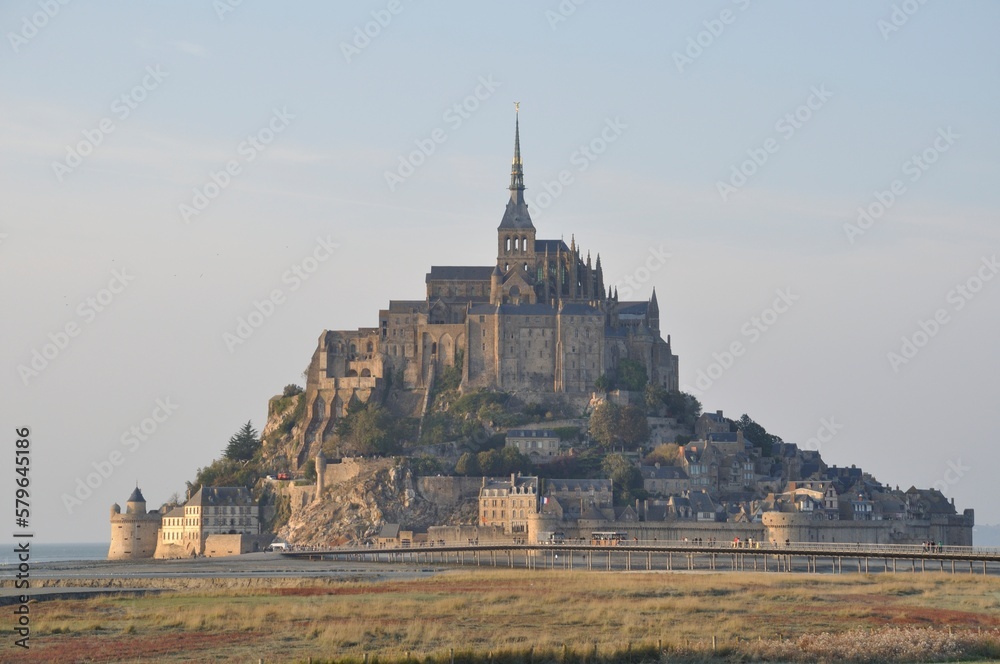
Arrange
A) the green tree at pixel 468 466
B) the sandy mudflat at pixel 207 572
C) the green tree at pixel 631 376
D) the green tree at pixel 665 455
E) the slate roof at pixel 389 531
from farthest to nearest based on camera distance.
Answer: the green tree at pixel 631 376, the green tree at pixel 665 455, the green tree at pixel 468 466, the slate roof at pixel 389 531, the sandy mudflat at pixel 207 572

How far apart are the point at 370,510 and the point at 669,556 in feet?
126

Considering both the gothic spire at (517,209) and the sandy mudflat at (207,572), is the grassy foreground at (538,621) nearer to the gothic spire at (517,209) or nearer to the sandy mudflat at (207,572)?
the sandy mudflat at (207,572)

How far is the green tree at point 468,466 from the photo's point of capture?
133 m

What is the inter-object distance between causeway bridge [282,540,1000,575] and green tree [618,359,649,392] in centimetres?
2512

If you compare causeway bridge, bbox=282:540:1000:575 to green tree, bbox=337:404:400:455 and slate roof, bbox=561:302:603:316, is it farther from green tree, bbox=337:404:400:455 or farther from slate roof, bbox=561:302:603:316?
slate roof, bbox=561:302:603:316

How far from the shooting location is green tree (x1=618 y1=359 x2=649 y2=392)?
14162 cm

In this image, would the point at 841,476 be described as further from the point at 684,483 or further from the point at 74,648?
the point at 74,648

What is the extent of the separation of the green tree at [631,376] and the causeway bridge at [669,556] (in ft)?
82.4

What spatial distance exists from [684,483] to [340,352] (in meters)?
32.0

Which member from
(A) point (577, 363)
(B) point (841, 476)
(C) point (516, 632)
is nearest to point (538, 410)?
(A) point (577, 363)

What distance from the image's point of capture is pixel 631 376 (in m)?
142

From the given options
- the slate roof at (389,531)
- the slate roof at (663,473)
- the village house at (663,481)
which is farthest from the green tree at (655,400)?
the slate roof at (389,531)

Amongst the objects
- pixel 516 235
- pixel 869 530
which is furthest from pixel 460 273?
pixel 869 530

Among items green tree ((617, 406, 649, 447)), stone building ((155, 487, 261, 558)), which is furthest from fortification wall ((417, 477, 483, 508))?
stone building ((155, 487, 261, 558))
